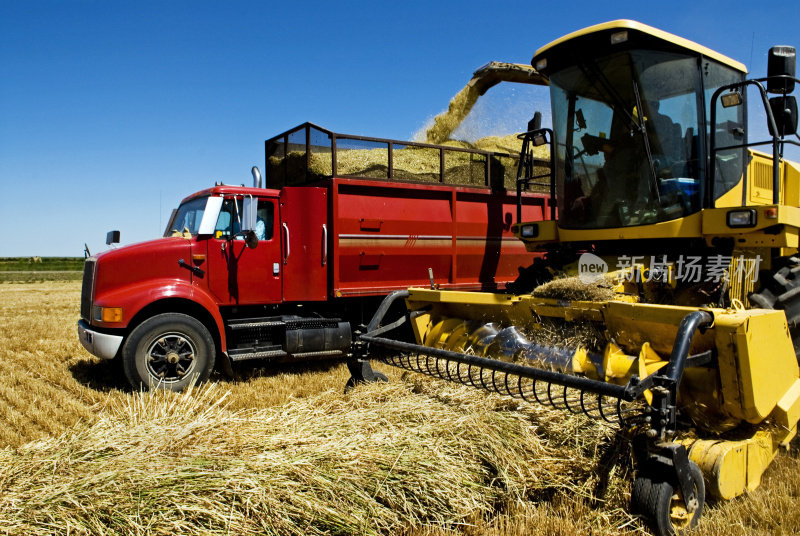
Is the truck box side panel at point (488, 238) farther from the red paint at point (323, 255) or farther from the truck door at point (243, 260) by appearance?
the truck door at point (243, 260)

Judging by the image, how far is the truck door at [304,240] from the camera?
22.9 feet

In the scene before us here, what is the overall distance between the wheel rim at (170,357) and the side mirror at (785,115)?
5537mm

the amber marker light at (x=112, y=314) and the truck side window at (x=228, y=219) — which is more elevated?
the truck side window at (x=228, y=219)

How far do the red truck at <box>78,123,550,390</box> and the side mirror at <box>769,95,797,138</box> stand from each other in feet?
8.96

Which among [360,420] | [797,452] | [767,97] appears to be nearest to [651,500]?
[360,420]

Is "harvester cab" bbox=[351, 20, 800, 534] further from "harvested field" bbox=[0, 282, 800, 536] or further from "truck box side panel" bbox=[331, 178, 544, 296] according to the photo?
"truck box side panel" bbox=[331, 178, 544, 296]

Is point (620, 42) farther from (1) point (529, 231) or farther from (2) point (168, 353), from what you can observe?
(2) point (168, 353)

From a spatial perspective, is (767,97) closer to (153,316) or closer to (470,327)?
(470,327)

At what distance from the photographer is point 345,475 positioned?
288 cm

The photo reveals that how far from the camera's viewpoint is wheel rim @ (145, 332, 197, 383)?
6.11m

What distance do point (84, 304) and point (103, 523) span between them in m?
4.78

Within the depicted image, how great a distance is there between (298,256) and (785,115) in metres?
4.89

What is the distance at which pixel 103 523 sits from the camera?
2379 millimetres
